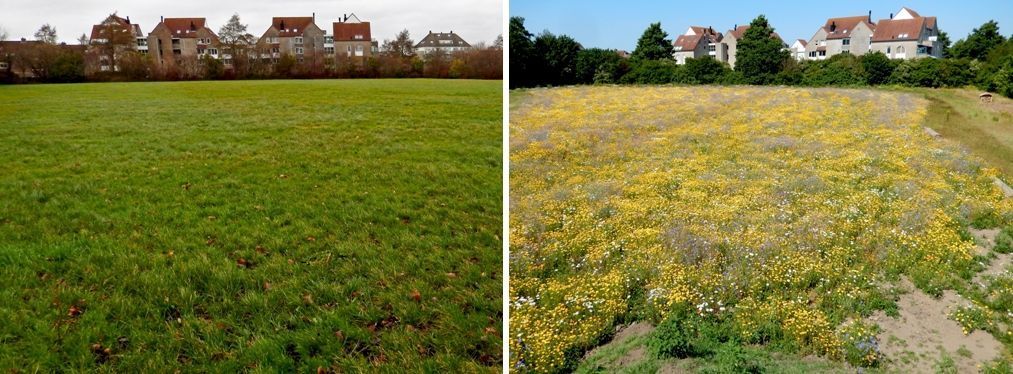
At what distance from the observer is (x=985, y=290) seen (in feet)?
8.86

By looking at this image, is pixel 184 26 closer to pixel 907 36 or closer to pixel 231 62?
pixel 231 62

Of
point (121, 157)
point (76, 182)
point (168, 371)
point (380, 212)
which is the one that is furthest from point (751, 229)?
point (121, 157)

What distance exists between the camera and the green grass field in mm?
2975

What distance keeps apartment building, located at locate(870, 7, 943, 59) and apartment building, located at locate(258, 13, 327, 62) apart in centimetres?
418

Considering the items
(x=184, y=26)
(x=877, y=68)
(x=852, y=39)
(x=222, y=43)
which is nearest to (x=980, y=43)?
(x=877, y=68)

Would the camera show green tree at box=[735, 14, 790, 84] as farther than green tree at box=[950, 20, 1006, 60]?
Yes

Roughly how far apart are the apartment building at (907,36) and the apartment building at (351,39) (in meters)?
3.84

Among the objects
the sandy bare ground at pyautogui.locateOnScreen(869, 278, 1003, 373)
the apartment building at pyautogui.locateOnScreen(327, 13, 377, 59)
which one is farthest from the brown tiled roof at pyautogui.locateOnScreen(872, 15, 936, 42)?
the apartment building at pyautogui.locateOnScreen(327, 13, 377, 59)

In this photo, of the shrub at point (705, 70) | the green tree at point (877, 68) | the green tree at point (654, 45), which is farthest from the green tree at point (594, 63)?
the green tree at point (877, 68)

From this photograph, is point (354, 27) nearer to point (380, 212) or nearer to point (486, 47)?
point (486, 47)

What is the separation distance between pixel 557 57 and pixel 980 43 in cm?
245

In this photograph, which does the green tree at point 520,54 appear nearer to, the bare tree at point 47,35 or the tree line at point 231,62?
the tree line at point 231,62

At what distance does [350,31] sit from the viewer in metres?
5.71

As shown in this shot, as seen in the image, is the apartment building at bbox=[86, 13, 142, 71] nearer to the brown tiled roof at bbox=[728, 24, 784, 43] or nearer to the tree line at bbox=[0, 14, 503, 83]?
the tree line at bbox=[0, 14, 503, 83]
